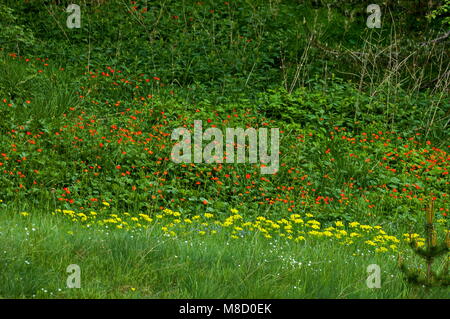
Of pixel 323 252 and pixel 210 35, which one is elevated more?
pixel 210 35

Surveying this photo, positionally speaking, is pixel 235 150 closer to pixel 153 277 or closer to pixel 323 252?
pixel 323 252

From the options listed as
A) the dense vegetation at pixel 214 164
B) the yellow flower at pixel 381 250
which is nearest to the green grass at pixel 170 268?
the dense vegetation at pixel 214 164

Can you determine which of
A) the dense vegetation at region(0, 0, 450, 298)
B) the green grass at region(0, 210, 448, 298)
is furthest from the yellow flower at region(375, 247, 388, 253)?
the green grass at region(0, 210, 448, 298)

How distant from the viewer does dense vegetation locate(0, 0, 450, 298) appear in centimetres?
479

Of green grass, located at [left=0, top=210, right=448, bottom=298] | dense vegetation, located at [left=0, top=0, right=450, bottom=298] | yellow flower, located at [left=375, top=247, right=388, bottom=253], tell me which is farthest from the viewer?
yellow flower, located at [left=375, top=247, right=388, bottom=253]

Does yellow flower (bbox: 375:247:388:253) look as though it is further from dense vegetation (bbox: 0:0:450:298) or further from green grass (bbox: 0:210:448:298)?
green grass (bbox: 0:210:448:298)

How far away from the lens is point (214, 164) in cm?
833

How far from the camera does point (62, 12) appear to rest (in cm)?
1366

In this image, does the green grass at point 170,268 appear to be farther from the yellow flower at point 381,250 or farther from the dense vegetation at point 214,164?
the yellow flower at point 381,250

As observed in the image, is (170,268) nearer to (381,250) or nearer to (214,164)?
(381,250)

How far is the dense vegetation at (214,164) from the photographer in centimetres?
479
